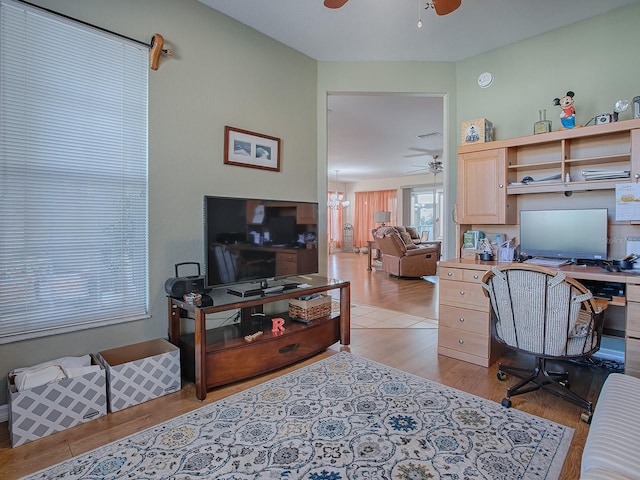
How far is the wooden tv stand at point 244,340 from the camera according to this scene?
2154 mm

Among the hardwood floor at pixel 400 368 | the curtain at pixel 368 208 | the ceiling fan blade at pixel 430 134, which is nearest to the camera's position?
the hardwood floor at pixel 400 368

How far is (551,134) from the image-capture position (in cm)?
270

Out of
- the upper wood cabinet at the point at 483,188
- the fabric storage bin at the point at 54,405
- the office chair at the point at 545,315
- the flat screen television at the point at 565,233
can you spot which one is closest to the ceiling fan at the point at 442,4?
the upper wood cabinet at the point at 483,188

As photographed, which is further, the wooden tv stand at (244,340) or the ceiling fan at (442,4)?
the wooden tv stand at (244,340)

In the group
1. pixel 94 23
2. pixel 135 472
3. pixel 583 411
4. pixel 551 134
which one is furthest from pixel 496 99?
pixel 135 472

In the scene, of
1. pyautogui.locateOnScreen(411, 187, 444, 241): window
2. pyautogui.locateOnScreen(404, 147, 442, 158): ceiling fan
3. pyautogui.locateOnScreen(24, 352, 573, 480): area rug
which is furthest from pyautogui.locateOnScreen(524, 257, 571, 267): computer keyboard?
pyautogui.locateOnScreen(411, 187, 444, 241): window

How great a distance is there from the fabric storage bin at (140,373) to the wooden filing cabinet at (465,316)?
6.79ft

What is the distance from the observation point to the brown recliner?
6590 mm

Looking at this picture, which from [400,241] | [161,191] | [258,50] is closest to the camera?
[161,191]

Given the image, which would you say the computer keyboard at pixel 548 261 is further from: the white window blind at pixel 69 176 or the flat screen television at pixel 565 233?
the white window blind at pixel 69 176

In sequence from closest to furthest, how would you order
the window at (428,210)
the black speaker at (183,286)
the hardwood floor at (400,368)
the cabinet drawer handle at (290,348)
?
the hardwood floor at (400,368) < the black speaker at (183,286) < the cabinet drawer handle at (290,348) < the window at (428,210)

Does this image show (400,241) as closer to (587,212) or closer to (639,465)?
(587,212)

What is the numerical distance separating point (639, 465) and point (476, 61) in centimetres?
350

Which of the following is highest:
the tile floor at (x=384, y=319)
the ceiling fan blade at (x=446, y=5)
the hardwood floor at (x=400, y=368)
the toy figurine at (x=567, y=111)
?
the ceiling fan blade at (x=446, y=5)
